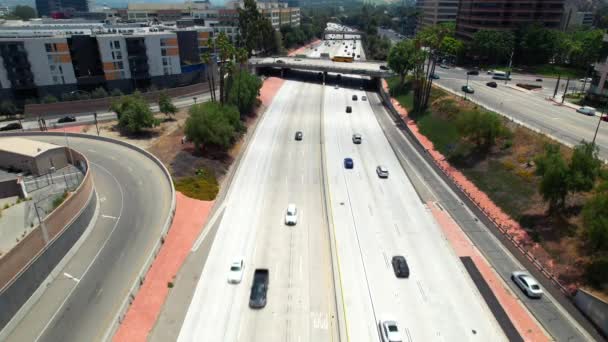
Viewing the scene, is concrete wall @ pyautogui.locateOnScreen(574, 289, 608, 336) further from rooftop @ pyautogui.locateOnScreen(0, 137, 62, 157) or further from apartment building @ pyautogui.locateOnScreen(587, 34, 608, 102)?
rooftop @ pyautogui.locateOnScreen(0, 137, 62, 157)

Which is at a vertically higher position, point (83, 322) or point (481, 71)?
point (481, 71)

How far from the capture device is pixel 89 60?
9425 centimetres

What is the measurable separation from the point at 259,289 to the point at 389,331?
471 inches

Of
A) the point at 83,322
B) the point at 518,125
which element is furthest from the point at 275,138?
the point at 83,322

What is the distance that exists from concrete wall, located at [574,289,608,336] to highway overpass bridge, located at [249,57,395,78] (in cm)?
8902

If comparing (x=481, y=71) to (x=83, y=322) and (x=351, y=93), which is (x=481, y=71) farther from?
(x=83, y=322)

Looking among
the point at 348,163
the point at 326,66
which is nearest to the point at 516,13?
the point at 326,66

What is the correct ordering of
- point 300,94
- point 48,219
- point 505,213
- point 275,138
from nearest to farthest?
1. point 48,219
2. point 505,213
3. point 275,138
4. point 300,94

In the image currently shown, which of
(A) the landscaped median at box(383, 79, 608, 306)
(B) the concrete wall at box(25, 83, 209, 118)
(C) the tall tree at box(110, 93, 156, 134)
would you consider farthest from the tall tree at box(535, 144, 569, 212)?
(B) the concrete wall at box(25, 83, 209, 118)

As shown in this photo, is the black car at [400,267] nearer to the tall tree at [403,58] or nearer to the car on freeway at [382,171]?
the car on freeway at [382,171]

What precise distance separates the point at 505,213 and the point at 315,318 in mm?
30183

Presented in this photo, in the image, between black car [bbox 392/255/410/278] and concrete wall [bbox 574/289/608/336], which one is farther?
black car [bbox 392/255/410/278]

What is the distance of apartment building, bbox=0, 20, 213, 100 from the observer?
283 feet

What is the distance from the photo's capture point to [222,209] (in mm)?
50562
